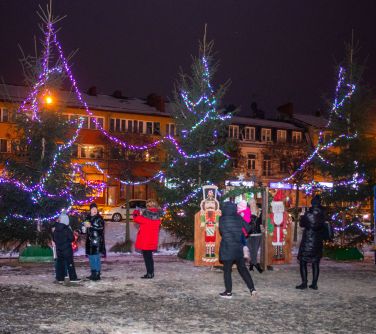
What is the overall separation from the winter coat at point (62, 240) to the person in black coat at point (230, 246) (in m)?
3.43

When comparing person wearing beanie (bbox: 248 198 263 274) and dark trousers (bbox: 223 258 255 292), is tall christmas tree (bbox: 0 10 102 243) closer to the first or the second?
person wearing beanie (bbox: 248 198 263 274)

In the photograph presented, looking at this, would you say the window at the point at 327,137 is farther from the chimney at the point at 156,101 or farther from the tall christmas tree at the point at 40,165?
the chimney at the point at 156,101

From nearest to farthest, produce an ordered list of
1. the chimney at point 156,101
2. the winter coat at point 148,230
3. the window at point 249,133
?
the winter coat at point 148,230, the chimney at point 156,101, the window at point 249,133

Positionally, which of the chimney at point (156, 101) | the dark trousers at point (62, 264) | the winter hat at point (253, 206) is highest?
the chimney at point (156, 101)

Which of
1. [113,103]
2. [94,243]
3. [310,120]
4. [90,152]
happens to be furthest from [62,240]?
[310,120]

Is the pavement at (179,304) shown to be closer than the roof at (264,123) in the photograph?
Yes

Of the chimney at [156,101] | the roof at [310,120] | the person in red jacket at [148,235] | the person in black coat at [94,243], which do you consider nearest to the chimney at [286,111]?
the roof at [310,120]

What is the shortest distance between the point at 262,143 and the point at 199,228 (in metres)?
48.1

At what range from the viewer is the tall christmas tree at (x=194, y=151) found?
17922mm

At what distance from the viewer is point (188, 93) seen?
1856 centimetres

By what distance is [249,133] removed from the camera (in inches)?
2422

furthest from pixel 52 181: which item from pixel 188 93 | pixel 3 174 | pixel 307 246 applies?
pixel 307 246

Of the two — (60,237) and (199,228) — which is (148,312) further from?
(199,228)

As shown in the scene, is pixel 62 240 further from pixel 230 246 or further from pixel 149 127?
pixel 149 127
